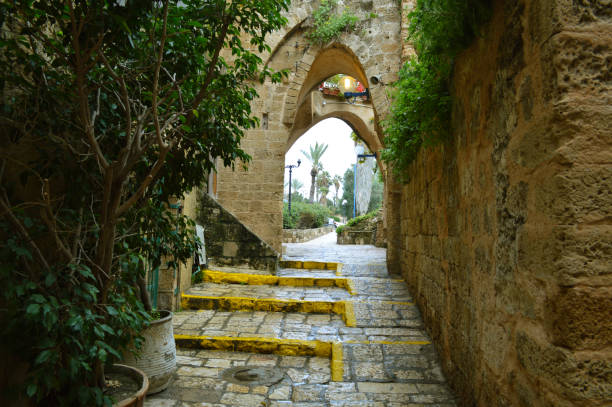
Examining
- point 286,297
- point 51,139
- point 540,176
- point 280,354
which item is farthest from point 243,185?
point 540,176

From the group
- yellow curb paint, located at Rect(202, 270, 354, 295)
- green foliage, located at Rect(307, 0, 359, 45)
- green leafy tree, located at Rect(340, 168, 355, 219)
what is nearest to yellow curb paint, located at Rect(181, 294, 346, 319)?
yellow curb paint, located at Rect(202, 270, 354, 295)

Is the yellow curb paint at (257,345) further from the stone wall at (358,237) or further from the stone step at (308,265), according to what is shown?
the stone wall at (358,237)

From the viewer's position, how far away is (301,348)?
4070 mm

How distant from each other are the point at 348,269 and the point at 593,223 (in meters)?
6.46

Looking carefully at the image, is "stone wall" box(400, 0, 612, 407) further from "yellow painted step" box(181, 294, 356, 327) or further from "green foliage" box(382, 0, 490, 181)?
"yellow painted step" box(181, 294, 356, 327)

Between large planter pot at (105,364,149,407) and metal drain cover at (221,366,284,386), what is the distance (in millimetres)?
1042

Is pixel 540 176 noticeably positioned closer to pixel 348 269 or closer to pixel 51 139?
pixel 51 139

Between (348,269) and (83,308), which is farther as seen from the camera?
(348,269)

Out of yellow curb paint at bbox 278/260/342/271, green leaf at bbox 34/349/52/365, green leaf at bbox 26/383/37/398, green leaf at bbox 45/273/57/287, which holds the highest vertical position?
green leaf at bbox 45/273/57/287

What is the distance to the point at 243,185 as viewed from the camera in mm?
8508

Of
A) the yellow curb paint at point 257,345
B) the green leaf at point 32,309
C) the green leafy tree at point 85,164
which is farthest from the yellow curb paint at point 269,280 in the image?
the green leaf at point 32,309

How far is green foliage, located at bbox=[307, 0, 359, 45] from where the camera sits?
837 cm

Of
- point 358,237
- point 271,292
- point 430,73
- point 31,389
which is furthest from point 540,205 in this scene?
point 358,237

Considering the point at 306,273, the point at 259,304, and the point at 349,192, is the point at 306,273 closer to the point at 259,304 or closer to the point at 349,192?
the point at 259,304
